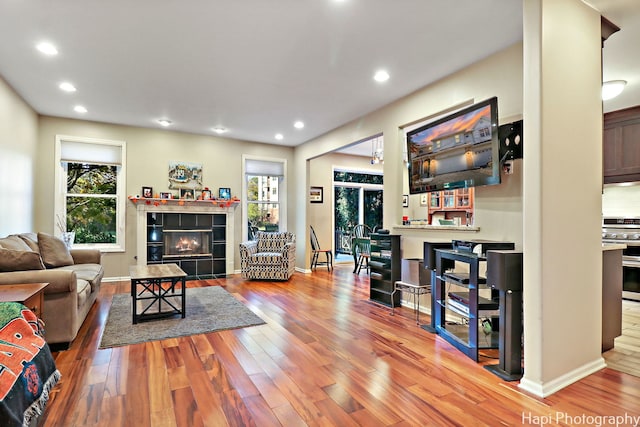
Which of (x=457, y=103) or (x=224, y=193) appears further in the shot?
(x=224, y=193)

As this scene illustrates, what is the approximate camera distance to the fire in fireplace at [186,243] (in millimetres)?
6211

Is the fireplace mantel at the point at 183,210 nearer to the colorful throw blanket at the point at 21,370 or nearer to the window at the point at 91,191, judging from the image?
the window at the point at 91,191

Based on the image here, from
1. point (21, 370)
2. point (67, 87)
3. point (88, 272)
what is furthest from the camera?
point (67, 87)

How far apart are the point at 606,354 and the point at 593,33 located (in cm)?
255

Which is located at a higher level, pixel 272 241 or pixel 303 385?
pixel 272 241

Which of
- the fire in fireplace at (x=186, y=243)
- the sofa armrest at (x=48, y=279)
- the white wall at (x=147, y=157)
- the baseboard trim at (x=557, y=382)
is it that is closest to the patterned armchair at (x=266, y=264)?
the white wall at (x=147, y=157)

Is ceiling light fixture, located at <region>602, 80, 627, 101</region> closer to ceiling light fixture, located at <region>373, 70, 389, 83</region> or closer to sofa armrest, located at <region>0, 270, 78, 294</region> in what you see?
ceiling light fixture, located at <region>373, 70, 389, 83</region>

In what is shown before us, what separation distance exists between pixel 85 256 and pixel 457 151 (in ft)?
16.2

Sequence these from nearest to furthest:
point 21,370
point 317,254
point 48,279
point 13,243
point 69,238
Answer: point 21,370
point 48,279
point 13,243
point 69,238
point 317,254

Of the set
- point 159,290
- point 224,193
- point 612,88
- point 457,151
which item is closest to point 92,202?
point 224,193

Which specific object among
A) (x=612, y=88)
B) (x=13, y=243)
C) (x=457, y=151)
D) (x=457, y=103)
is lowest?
(x=13, y=243)

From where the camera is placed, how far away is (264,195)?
7285 mm

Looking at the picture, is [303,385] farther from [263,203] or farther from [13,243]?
[263,203]
